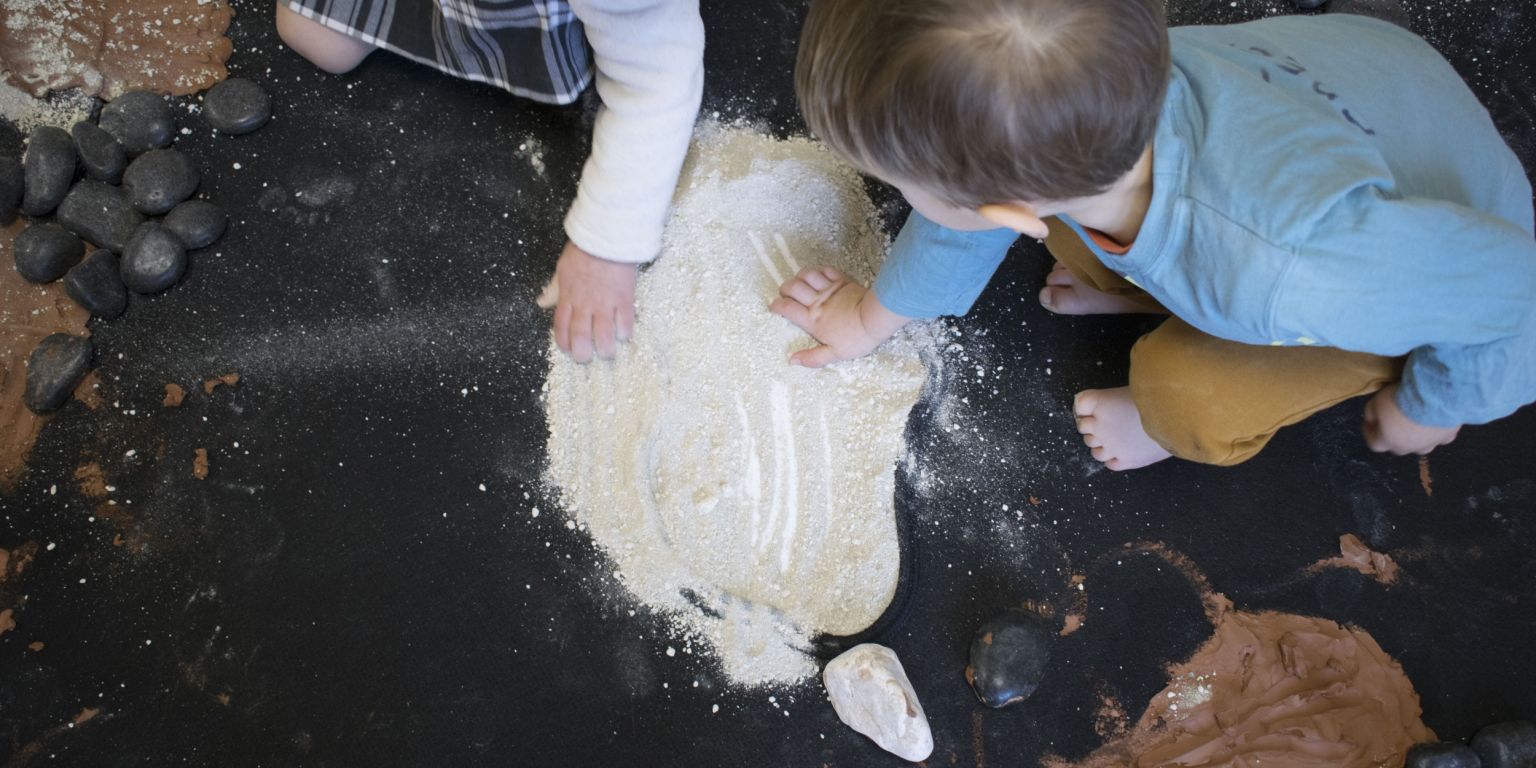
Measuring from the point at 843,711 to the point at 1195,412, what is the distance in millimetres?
462

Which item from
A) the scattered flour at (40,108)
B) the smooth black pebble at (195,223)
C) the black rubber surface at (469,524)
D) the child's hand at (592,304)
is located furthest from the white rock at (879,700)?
the scattered flour at (40,108)

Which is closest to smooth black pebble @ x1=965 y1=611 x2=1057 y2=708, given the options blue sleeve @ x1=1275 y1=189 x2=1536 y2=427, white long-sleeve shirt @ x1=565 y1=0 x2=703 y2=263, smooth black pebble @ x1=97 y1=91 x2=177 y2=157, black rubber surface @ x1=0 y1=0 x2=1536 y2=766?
black rubber surface @ x1=0 y1=0 x2=1536 y2=766

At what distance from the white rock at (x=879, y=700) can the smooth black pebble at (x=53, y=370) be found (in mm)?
868

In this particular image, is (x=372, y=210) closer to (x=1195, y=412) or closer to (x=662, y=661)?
(x=662, y=661)

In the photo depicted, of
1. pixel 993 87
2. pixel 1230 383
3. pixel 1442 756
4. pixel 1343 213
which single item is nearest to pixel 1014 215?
pixel 993 87

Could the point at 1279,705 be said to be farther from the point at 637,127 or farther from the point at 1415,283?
the point at 637,127

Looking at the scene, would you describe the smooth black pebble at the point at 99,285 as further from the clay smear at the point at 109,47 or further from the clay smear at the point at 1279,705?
the clay smear at the point at 1279,705

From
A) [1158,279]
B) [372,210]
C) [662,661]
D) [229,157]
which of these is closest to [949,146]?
[1158,279]

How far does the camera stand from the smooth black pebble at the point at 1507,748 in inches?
43.3

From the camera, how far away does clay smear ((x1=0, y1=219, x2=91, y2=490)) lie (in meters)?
1.14

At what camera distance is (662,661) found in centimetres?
111

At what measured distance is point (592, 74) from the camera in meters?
1.22

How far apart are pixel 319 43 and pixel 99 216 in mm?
309

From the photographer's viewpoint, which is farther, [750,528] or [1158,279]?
[750,528]
